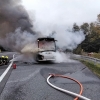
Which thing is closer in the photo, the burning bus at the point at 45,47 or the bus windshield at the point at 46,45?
the burning bus at the point at 45,47

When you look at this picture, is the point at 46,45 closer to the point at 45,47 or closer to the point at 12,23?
the point at 45,47

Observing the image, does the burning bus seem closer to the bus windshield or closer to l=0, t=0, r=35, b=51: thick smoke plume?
the bus windshield

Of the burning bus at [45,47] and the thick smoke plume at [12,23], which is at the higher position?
the thick smoke plume at [12,23]

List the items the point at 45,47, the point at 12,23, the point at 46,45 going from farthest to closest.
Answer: the point at 12,23 < the point at 46,45 < the point at 45,47

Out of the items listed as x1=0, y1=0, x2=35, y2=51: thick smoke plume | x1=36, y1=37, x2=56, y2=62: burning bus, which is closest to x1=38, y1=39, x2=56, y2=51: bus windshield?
x1=36, y1=37, x2=56, y2=62: burning bus

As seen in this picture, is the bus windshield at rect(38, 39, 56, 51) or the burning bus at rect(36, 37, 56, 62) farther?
the bus windshield at rect(38, 39, 56, 51)

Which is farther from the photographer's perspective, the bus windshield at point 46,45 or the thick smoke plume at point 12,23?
the thick smoke plume at point 12,23

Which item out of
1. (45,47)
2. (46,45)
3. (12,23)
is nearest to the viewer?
(45,47)

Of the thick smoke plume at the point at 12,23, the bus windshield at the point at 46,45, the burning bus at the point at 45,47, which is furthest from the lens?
the thick smoke plume at the point at 12,23

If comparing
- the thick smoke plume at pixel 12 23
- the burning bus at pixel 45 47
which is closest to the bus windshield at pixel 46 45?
the burning bus at pixel 45 47

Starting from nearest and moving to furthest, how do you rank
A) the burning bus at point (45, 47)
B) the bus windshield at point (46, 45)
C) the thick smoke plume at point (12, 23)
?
the burning bus at point (45, 47), the bus windshield at point (46, 45), the thick smoke plume at point (12, 23)

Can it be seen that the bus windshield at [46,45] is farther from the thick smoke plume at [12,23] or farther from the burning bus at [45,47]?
the thick smoke plume at [12,23]

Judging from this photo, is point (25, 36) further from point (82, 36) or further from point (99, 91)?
point (99, 91)

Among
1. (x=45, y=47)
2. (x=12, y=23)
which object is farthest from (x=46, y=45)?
(x=12, y=23)
